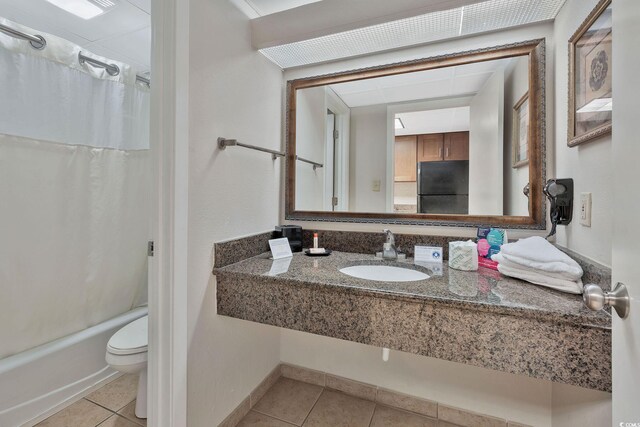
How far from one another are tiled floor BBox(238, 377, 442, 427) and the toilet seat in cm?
65

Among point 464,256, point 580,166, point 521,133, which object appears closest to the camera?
point 580,166

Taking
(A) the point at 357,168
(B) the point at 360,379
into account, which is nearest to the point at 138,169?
(A) the point at 357,168

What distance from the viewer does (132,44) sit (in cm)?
185

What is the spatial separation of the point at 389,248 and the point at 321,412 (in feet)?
3.13

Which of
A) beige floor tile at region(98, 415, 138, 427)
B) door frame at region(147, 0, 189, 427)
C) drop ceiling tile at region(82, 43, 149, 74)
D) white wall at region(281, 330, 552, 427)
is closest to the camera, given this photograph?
door frame at region(147, 0, 189, 427)

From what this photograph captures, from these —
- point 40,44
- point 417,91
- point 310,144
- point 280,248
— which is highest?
point 40,44

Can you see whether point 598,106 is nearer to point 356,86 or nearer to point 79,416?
point 356,86

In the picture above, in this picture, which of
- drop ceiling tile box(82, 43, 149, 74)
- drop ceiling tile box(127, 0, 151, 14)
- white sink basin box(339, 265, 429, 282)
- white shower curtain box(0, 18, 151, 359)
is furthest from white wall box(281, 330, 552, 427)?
drop ceiling tile box(82, 43, 149, 74)

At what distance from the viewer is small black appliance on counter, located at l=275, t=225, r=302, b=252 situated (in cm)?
162

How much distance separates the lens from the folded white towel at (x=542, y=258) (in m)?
0.93

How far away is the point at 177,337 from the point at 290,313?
0.45 meters

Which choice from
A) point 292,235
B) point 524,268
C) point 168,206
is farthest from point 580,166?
point 168,206

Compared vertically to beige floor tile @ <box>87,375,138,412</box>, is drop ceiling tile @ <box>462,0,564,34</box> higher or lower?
higher

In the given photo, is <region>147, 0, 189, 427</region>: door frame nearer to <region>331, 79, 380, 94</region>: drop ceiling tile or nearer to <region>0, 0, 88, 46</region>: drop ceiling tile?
<region>331, 79, 380, 94</region>: drop ceiling tile
